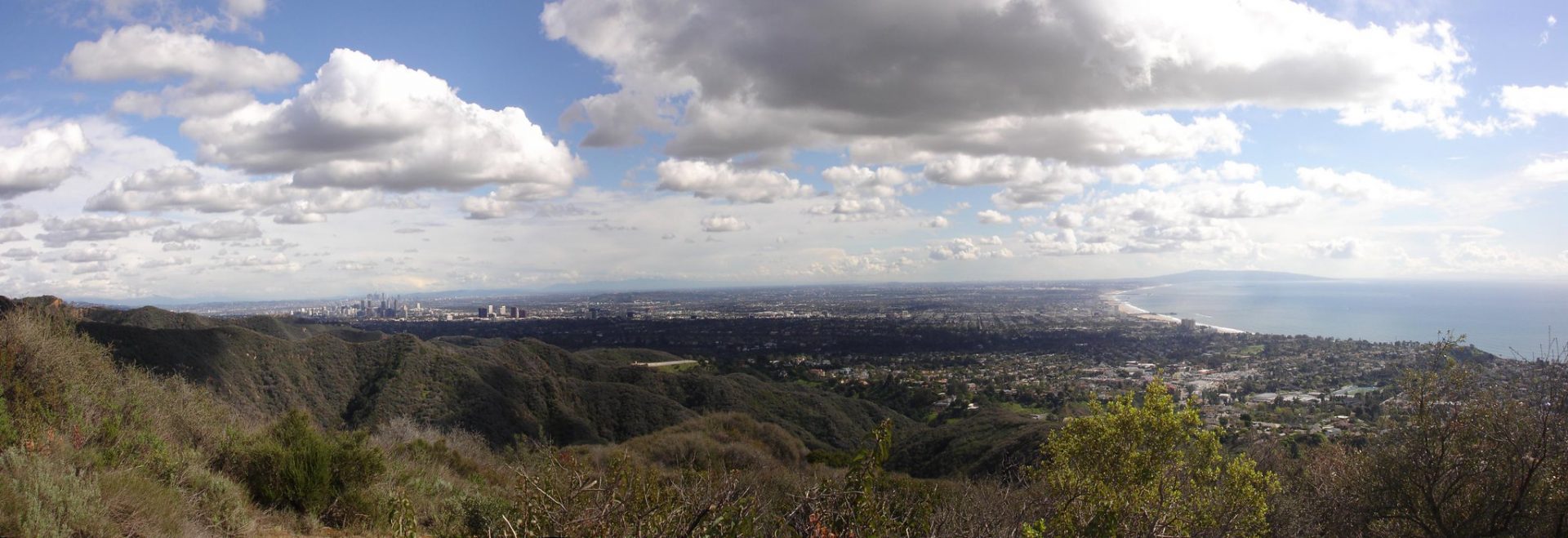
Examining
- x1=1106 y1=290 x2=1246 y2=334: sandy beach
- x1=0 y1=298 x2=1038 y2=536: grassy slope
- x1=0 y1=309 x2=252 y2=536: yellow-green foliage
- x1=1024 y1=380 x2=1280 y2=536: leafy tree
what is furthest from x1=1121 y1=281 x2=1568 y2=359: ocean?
x1=0 y1=309 x2=252 y2=536: yellow-green foliage

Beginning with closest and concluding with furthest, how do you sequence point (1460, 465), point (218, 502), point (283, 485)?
point (218, 502) → point (283, 485) → point (1460, 465)

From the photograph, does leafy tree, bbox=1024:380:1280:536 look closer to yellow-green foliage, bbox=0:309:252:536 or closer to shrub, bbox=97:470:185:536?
shrub, bbox=97:470:185:536

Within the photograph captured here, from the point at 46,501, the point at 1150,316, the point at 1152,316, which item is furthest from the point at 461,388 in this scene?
the point at 1152,316

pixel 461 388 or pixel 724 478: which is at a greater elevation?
pixel 724 478

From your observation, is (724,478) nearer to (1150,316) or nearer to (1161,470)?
(1161,470)

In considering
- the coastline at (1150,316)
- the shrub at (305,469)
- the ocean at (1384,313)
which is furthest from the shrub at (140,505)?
the coastline at (1150,316)

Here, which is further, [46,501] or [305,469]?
[305,469]
